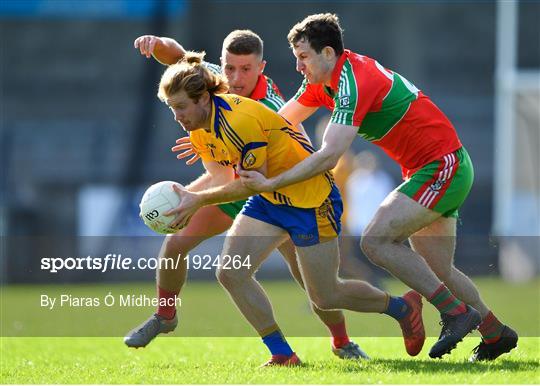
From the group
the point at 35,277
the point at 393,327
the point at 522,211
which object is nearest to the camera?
the point at 393,327

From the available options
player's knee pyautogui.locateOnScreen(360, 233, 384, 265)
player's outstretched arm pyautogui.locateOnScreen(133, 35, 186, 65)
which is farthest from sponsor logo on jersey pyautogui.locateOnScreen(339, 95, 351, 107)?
player's outstretched arm pyautogui.locateOnScreen(133, 35, 186, 65)

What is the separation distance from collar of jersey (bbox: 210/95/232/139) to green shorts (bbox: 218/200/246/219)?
112 centimetres

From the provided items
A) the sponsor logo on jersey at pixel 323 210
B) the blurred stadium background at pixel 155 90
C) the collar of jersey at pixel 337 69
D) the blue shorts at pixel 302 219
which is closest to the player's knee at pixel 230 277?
the blue shorts at pixel 302 219

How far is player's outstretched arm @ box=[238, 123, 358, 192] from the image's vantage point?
6.55 m

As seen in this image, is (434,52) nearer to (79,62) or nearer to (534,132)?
(534,132)

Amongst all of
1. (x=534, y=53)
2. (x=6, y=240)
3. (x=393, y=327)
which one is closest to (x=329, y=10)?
(x=534, y=53)

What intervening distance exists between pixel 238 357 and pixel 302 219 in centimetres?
142

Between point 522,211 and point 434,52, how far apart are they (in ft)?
13.1

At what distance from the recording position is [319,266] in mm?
6777

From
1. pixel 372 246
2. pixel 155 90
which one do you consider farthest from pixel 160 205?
pixel 155 90

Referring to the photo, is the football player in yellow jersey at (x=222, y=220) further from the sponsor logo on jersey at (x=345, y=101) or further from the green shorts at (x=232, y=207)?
the sponsor logo on jersey at (x=345, y=101)

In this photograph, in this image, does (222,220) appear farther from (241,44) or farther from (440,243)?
(440,243)

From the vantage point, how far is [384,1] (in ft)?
72.3

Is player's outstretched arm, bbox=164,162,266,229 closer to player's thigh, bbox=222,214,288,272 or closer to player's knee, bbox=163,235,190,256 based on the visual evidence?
player's thigh, bbox=222,214,288,272
